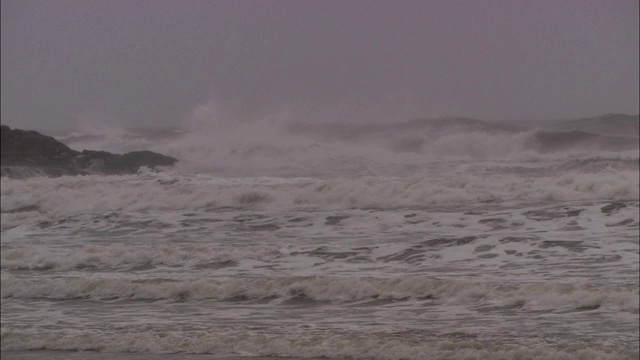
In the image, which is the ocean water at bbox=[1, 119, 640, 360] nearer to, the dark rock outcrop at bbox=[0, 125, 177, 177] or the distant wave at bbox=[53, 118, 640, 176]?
the dark rock outcrop at bbox=[0, 125, 177, 177]

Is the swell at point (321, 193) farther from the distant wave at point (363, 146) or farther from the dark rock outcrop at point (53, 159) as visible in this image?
the distant wave at point (363, 146)

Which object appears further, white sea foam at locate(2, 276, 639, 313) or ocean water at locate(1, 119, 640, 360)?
white sea foam at locate(2, 276, 639, 313)

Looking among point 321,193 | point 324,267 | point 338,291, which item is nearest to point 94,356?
point 338,291

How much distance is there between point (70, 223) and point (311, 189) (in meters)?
3.83

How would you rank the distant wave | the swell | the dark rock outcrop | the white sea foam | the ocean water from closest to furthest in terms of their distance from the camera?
the ocean water
the white sea foam
the swell
the dark rock outcrop
the distant wave

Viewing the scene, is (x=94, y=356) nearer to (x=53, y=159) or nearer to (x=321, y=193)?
(x=321, y=193)

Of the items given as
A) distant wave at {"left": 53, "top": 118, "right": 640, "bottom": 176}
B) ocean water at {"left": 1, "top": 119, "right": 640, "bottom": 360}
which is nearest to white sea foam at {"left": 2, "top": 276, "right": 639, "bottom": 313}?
ocean water at {"left": 1, "top": 119, "right": 640, "bottom": 360}

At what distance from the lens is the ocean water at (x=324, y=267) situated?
6805 mm

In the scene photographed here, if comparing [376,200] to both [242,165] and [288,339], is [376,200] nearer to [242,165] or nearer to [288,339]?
[288,339]

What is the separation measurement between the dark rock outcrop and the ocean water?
1691 mm

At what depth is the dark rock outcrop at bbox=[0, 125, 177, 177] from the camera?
2072 centimetres

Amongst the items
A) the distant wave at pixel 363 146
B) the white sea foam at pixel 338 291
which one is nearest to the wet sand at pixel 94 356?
the white sea foam at pixel 338 291

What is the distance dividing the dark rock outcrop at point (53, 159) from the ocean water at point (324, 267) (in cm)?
169

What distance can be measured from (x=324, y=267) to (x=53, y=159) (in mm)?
14156
